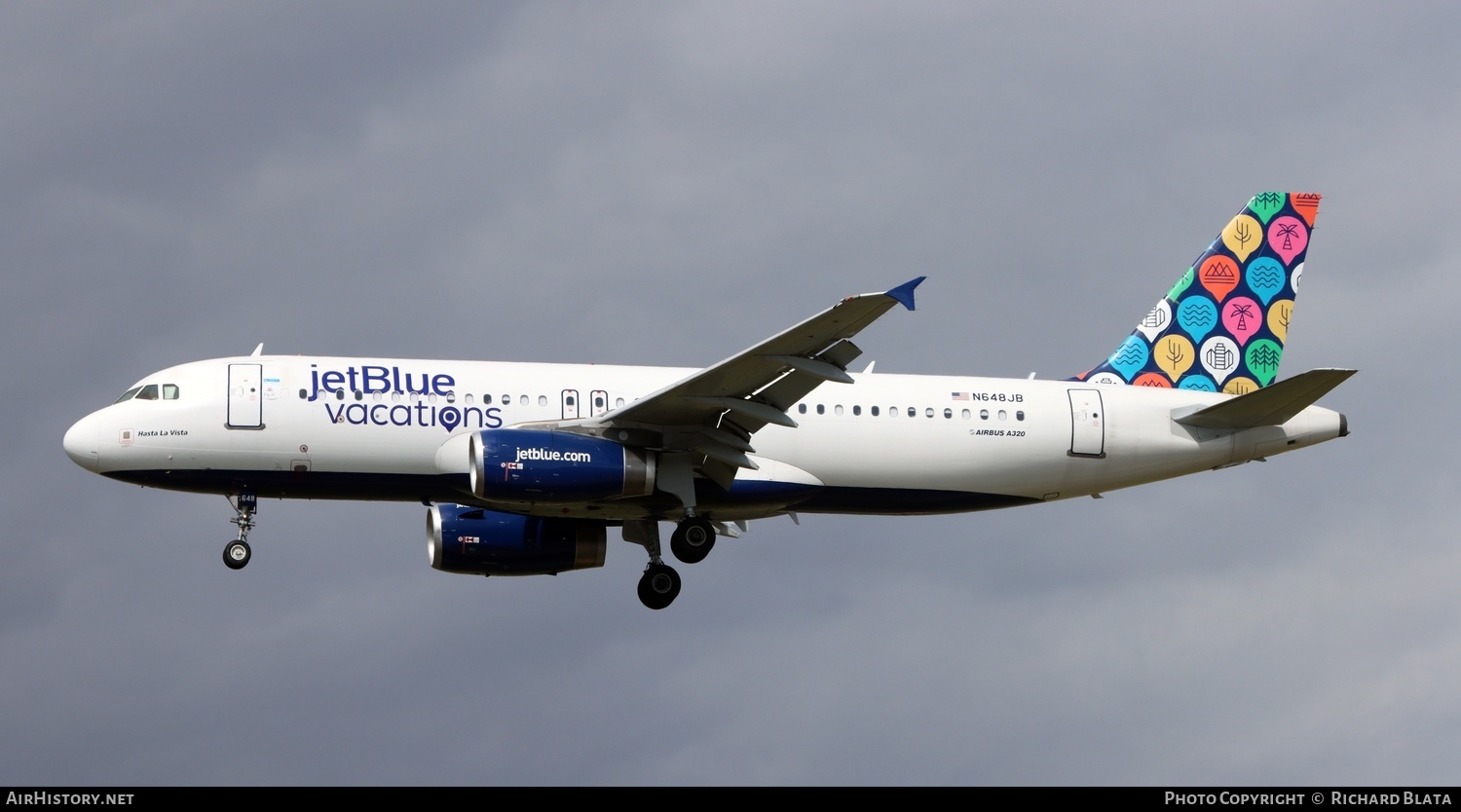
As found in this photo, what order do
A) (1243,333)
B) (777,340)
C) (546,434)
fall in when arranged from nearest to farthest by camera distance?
(777,340) → (546,434) → (1243,333)

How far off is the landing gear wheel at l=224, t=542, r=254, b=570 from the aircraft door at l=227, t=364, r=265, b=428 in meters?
2.51

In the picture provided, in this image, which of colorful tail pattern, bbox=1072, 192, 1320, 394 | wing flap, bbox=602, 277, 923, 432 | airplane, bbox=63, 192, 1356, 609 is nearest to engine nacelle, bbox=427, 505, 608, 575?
airplane, bbox=63, 192, 1356, 609

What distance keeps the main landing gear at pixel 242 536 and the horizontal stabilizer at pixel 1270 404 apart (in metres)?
18.9

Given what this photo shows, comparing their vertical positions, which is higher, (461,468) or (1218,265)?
(1218,265)

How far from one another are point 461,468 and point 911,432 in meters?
9.15

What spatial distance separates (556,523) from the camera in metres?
43.1

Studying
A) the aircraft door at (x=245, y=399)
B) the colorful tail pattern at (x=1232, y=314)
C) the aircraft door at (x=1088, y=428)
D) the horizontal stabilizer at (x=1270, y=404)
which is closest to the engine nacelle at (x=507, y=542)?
the aircraft door at (x=245, y=399)

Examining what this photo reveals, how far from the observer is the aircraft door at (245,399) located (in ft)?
128

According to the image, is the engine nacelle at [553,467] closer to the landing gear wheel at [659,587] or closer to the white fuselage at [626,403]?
the white fuselage at [626,403]
